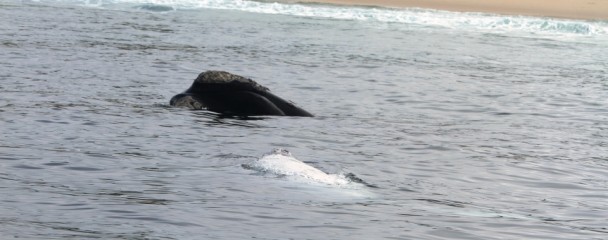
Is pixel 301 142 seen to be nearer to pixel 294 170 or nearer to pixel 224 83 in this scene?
pixel 224 83

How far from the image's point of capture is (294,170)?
10.2 meters

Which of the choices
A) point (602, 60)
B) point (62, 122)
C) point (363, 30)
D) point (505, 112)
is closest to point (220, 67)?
point (505, 112)

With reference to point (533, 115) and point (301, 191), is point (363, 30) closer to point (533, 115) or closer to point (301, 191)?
point (533, 115)

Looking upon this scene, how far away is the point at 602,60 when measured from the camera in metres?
27.8

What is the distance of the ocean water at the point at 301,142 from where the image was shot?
28.5 feet

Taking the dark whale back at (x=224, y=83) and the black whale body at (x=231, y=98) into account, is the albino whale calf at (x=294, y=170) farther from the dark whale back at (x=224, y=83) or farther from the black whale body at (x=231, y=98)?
the dark whale back at (x=224, y=83)

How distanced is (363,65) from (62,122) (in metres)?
10.7

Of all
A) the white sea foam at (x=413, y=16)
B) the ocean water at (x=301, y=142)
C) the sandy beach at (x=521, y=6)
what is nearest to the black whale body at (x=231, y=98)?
the ocean water at (x=301, y=142)

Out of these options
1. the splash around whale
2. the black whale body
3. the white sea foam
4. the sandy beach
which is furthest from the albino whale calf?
the sandy beach

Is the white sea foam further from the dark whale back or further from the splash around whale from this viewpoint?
the splash around whale

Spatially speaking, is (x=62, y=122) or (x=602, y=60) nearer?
(x=62, y=122)

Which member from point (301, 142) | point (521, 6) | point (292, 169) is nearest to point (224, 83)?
point (301, 142)

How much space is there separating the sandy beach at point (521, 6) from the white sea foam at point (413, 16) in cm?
166

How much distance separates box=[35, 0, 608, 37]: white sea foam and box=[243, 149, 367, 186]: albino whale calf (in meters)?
27.5
